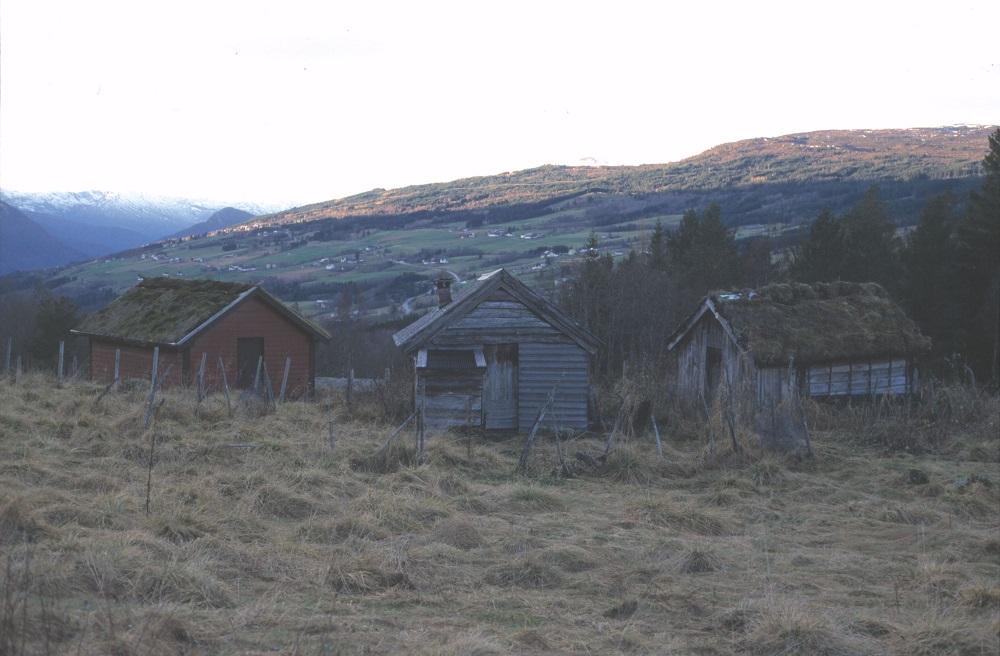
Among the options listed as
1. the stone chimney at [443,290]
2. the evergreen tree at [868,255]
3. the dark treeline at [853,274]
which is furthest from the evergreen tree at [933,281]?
the stone chimney at [443,290]

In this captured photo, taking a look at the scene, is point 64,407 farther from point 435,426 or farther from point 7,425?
point 435,426

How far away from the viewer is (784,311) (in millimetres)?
21562

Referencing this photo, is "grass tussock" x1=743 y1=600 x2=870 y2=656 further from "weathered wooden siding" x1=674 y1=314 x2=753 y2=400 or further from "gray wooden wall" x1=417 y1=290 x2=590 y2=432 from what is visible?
"weathered wooden siding" x1=674 y1=314 x2=753 y2=400

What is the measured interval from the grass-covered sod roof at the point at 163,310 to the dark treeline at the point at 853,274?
1266 cm

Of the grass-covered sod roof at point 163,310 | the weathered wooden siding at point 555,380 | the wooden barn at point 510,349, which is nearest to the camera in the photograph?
the wooden barn at point 510,349

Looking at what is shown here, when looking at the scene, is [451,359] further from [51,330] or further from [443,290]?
[51,330]

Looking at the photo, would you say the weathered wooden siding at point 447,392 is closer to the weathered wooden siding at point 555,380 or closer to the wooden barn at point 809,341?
the weathered wooden siding at point 555,380

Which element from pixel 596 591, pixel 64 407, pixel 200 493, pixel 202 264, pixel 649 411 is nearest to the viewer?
pixel 596 591

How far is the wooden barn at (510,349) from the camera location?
19281 millimetres

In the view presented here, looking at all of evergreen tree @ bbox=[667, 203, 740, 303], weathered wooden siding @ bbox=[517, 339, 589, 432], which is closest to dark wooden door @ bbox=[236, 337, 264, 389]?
weathered wooden siding @ bbox=[517, 339, 589, 432]

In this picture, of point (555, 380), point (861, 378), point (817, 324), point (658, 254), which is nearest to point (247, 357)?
point (555, 380)

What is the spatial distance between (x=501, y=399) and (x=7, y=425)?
9.55m

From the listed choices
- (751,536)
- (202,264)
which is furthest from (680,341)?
(202,264)

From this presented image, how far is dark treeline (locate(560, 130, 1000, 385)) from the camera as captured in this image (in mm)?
31797
